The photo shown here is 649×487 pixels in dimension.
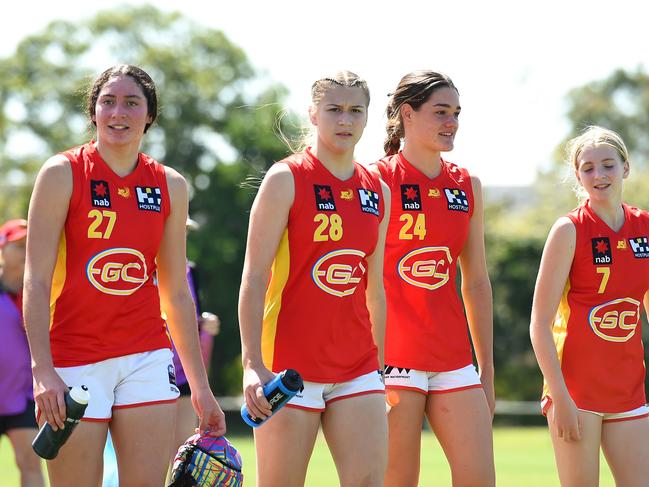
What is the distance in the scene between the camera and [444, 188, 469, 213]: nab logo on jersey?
6055 mm

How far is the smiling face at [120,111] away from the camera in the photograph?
5223 mm

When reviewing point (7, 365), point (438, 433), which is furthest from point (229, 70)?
point (438, 433)

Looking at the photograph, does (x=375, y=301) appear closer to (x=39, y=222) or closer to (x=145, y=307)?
(x=145, y=307)

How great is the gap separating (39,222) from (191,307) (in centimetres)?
86

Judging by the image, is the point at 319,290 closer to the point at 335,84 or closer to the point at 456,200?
the point at 335,84

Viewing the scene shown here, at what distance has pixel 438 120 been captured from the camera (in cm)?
605

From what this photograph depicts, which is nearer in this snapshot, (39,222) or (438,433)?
(39,222)

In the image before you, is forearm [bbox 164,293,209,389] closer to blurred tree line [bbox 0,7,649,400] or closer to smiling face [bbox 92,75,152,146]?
smiling face [bbox 92,75,152,146]

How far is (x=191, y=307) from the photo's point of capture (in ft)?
17.8

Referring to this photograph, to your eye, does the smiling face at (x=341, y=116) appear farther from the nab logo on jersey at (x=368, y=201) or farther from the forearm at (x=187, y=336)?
the forearm at (x=187, y=336)

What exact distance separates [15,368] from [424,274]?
12.0 ft

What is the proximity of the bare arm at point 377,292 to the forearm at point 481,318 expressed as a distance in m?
0.79

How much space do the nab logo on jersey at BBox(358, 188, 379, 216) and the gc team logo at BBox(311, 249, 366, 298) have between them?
0.74 feet

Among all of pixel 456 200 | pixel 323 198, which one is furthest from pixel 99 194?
pixel 456 200
